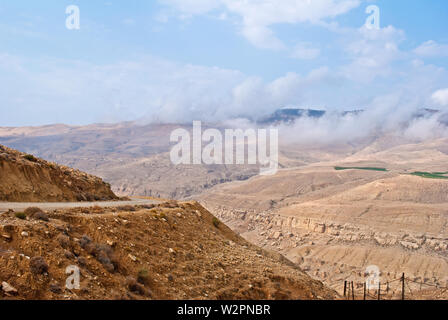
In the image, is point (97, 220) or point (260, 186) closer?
point (97, 220)

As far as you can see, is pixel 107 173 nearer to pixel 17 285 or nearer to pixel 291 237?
pixel 291 237

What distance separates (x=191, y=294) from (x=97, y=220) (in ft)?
13.5

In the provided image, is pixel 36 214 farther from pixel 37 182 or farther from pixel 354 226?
pixel 354 226

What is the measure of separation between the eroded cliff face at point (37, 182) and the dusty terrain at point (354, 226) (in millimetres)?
34915

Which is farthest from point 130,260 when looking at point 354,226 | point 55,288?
point 354,226

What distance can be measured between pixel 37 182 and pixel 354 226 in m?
64.9

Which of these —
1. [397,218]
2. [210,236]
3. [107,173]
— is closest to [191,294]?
[210,236]

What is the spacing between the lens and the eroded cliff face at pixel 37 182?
19750 millimetres

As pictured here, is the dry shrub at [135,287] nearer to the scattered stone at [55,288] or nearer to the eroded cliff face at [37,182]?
the scattered stone at [55,288]

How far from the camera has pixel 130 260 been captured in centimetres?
1276
